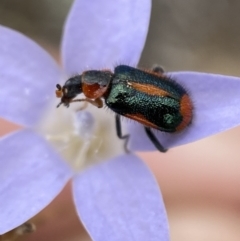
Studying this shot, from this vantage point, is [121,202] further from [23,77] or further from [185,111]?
[23,77]

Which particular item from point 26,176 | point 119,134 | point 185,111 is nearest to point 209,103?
point 185,111

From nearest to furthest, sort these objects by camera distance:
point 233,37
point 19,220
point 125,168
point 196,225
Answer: point 19,220
point 125,168
point 196,225
point 233,37

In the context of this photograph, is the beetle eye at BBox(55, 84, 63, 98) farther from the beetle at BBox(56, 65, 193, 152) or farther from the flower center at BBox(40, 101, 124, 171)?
the flower center at BBox(40, 101, 124, 171)

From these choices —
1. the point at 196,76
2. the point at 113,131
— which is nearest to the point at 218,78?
the point at 196,76

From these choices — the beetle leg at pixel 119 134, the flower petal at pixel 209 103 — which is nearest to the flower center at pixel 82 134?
the beetle leg at pixel 119 134

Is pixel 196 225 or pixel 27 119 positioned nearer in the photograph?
pixel 27 119

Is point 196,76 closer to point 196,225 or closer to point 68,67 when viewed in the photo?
point 68,67

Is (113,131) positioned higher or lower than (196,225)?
higher
